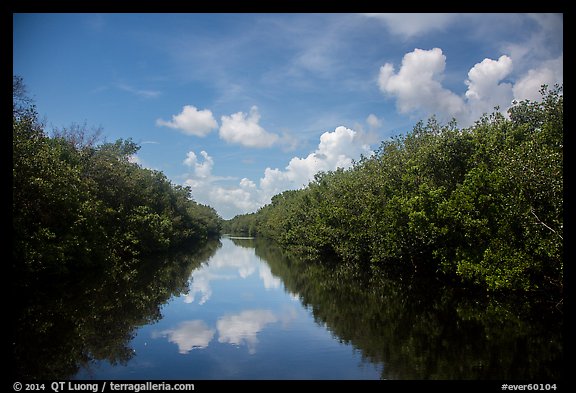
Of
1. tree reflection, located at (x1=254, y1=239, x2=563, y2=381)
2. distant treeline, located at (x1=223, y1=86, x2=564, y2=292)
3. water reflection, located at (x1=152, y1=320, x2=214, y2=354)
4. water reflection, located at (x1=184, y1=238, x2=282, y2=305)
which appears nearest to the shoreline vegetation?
distant treeline, located at (x1=223, y1=86, x2=564, y2=292)

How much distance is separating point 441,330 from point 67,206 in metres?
24.1

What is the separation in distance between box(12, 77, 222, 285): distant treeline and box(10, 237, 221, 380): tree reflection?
203 centimetres

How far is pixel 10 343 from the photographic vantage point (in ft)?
49.6

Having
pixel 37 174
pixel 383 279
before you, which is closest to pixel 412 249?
pixel 383 279

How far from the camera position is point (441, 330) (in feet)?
59.1

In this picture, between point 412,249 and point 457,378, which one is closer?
point 457,378

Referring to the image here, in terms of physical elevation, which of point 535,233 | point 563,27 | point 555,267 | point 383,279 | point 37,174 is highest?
point 563,27

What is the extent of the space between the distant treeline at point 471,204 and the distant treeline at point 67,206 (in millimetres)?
23537

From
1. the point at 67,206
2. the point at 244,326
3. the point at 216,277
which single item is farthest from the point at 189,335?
the point at 216,277

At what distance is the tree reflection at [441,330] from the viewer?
42.6ft

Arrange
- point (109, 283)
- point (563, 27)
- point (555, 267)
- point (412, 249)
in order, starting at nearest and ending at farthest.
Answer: point (563, 27), point (555, 267), point (109, 283), point (412, 249)

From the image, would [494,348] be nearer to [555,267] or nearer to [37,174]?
[555,267]

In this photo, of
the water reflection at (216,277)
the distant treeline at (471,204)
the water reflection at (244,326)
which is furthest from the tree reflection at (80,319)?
the distant treeline at (471,204)

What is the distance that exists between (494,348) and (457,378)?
156 inches
